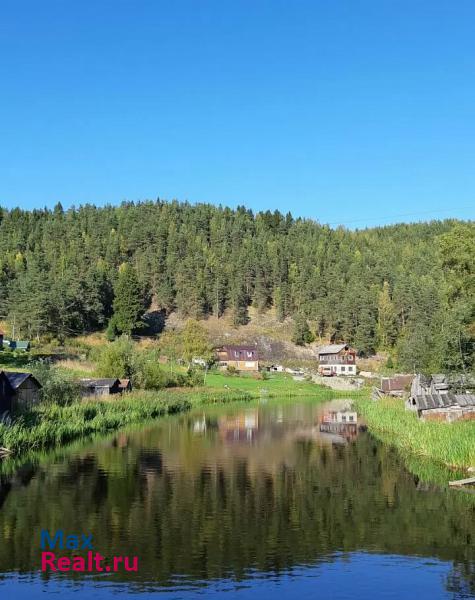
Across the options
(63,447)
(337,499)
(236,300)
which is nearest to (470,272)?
(337,499)

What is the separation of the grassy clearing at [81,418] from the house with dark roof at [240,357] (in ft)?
145

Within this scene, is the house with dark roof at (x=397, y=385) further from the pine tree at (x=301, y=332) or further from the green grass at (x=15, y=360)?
the pine tree at (x=301, y=332)

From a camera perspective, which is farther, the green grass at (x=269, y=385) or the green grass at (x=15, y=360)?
the green grass at (x=269, y=385)

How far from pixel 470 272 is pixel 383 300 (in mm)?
93958

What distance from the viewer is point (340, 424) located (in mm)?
55938

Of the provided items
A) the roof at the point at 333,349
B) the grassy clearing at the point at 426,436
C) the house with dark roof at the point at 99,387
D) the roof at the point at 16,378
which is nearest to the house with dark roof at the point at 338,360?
the roof at the point at 333,349

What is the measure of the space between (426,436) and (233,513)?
17.4m

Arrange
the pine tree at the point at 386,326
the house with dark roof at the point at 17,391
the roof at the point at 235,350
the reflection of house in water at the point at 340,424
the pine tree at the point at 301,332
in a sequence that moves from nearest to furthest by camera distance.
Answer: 1. the house with dark roof at the point at 17,391
2. the reflection of house in water at the point at 340,424
3. the roof at the point at 235,350
4. the pine tree at the point at 386,326
5. the pine tree at the point at 301,332

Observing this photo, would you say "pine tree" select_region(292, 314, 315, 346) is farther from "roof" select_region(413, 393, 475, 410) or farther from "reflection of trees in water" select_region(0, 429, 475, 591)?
"reflection of trees in water" select_region(0, 429, 475, 591)

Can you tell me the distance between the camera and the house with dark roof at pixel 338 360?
122 metres

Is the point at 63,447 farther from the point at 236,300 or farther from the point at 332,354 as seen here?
the point at 236,300

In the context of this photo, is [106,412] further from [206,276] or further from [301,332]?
[206,276]

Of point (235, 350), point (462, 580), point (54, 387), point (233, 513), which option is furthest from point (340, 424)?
point (235, 350)

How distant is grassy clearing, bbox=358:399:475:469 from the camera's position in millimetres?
31766
